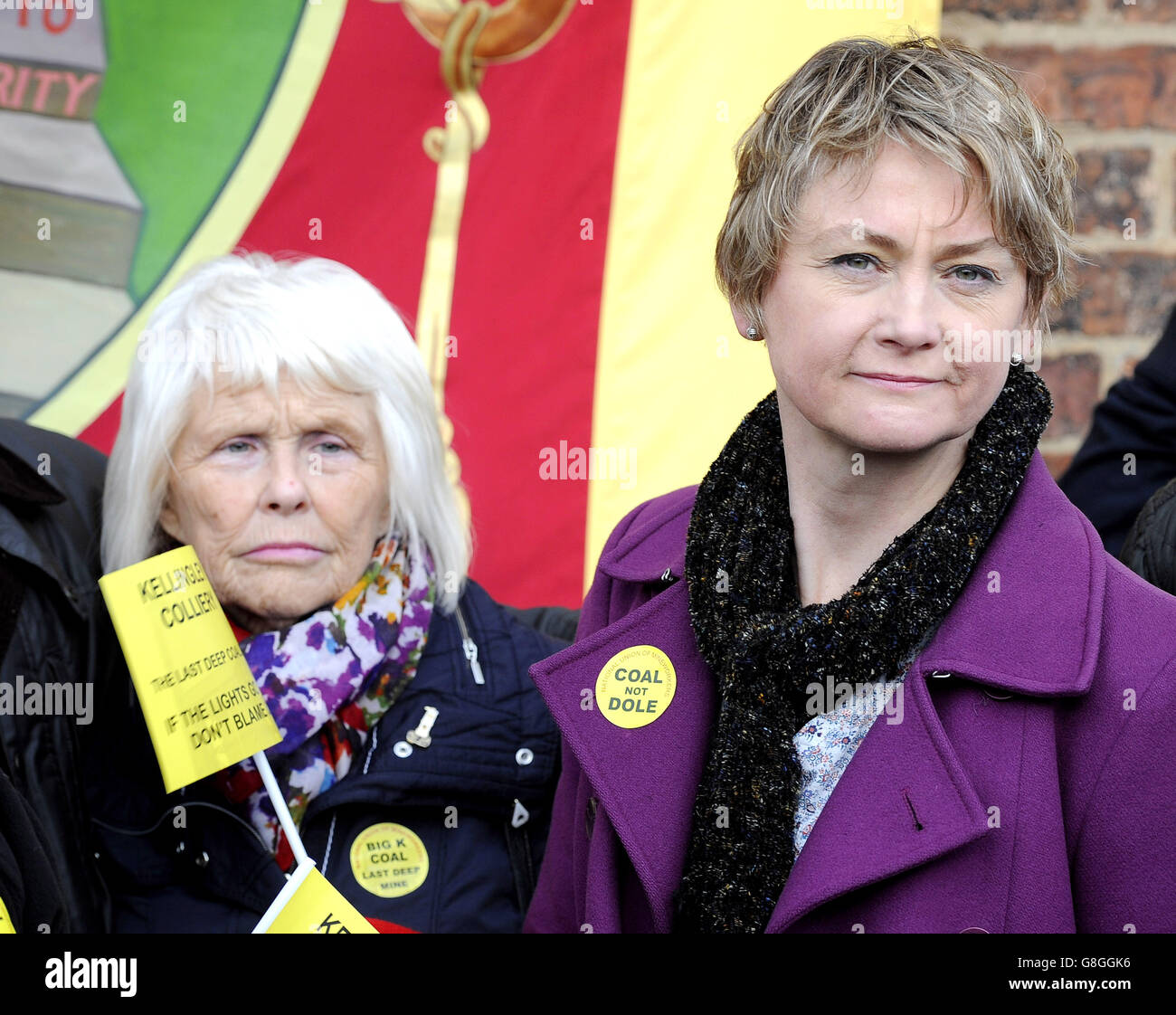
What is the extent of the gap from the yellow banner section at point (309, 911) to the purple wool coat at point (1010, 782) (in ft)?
0.90

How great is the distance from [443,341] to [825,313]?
1306mm

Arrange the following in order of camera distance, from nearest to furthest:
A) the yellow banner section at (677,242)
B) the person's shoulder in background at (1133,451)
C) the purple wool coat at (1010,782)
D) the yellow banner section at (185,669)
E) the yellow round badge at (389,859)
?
the purple wool coat at (1010,782) → the yellow banner section at (185,669) → the yellow round badge at (389,859) → the person's shoulder in background at (1133,451) → the yellow banner section at (677,242)

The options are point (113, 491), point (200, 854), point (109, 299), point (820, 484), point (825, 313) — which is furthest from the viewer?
point (109, 299)

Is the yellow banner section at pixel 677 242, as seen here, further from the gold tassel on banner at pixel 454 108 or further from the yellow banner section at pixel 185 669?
the yellow banner section at pixel 185 669

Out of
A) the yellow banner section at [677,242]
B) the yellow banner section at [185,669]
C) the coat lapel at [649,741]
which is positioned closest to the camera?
the coat lapel at [649,741]

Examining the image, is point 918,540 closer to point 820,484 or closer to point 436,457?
point 820,484

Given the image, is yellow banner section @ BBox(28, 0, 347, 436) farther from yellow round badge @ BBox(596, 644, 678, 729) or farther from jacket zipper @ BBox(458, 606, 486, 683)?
yellow round badge @ BBox(596, 644, 678, 729)

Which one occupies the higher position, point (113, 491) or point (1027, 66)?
point (1027, 66)

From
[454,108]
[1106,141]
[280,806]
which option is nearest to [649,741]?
[280,806]

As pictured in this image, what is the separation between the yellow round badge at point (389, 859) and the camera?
1.62m

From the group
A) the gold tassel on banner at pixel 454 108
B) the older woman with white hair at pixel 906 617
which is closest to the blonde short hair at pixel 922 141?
the older woman with white hair at pixel 906 617

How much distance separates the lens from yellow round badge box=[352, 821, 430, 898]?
5.33 feet

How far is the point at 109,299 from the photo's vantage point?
2.31m
